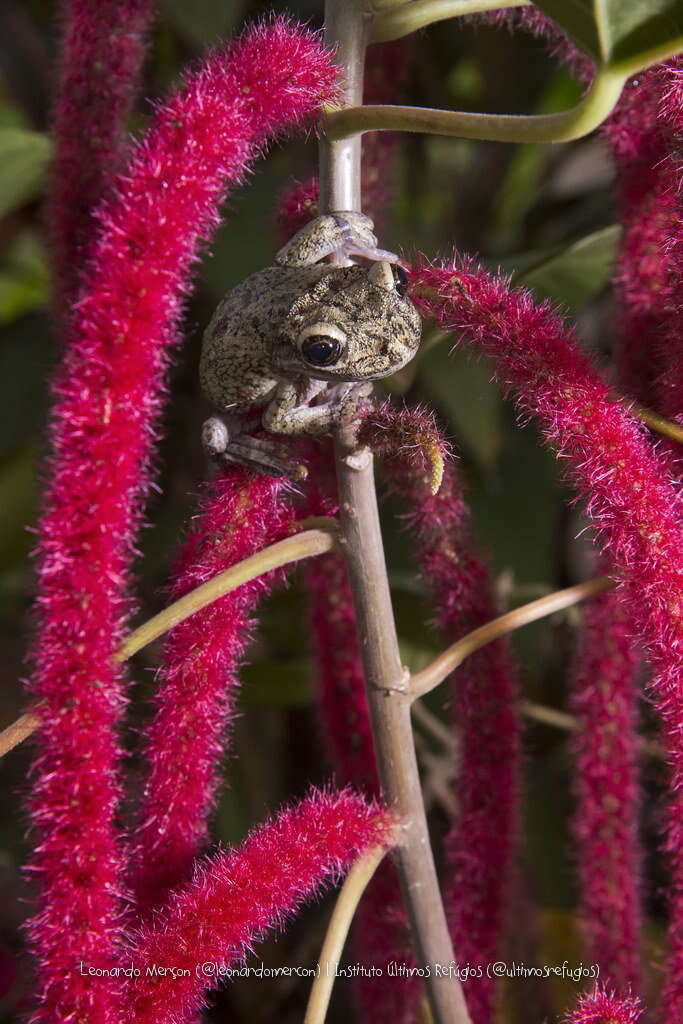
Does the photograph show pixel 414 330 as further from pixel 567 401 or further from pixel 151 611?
pixel 151 611

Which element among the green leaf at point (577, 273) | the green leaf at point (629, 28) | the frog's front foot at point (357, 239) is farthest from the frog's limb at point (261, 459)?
the green leaf at point (577, 273)

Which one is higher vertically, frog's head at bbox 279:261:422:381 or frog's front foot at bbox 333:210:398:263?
frog's front foot at bbox 333:210:398:263

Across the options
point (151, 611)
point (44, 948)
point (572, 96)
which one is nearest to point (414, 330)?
point (44, 948)

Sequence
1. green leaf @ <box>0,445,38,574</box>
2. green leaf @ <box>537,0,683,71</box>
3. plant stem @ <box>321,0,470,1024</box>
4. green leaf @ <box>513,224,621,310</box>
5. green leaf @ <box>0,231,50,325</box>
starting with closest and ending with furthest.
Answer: green leaf @ <box>537,0,683,71</box>
plant stem @ <box>321,0,470,1024</box>
green leaf @ <box>513,224,621,310</box>
green leaf @ <box>0,445,38,574</box>
green leaf @ <box>0,231,50,325</box>

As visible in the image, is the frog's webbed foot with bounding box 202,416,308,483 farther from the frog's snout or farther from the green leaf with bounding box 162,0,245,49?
the green leaf with bounding box 162,0,245,49

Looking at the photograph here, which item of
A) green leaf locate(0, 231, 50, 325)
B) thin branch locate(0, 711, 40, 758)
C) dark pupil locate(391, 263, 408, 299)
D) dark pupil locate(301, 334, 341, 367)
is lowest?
thin branch locate(0, 711, 40, 758)

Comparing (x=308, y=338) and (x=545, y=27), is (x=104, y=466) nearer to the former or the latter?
(x=308, y=338)

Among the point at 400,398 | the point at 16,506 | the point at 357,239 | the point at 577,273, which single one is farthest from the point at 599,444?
the point at 16,506

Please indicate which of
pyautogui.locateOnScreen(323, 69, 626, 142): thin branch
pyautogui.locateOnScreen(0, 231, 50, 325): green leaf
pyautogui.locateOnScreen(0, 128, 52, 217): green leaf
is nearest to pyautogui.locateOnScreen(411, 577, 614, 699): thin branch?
pyautogui.locateOnScreen(323, 69, 626, 142): thin branch
